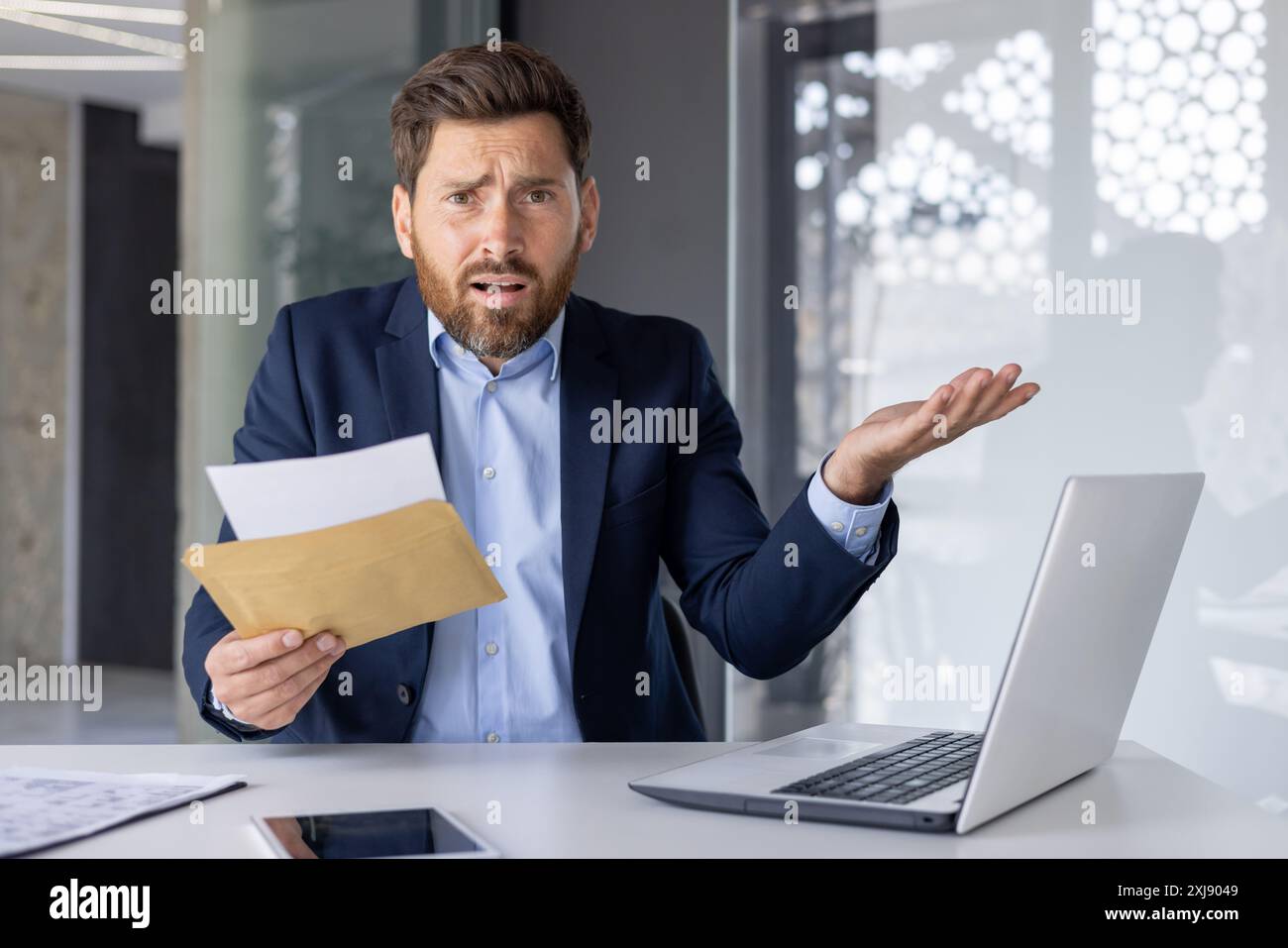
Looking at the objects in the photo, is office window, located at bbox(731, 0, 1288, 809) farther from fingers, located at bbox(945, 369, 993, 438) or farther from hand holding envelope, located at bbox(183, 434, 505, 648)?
hand holding envelope, located at bbox(183, 434, 505, 648)

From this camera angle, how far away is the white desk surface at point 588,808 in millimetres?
957

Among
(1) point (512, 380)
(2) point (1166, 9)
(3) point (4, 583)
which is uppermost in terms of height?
(2) point (1166, 9)

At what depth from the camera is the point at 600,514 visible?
1695mm

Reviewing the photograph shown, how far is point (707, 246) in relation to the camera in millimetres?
3412

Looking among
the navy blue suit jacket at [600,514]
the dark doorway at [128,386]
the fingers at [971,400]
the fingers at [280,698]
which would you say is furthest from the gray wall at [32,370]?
the fingers at [971,400]

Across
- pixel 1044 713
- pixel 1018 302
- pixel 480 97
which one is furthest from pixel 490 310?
pixel 1018 302

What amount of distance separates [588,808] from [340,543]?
308 mm

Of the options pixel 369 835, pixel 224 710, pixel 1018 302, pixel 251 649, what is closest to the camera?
pixel 369 835

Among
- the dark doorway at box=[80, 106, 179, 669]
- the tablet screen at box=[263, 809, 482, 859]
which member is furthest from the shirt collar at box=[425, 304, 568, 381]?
the dark doorway at box=[80, 106, 179, 669]

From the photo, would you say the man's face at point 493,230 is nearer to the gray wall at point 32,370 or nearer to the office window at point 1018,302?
the office window at point 1018,302

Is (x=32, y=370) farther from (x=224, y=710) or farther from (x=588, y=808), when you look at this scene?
(x=588, y=808)

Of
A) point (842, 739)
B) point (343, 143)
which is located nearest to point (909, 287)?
point (343, 143)
